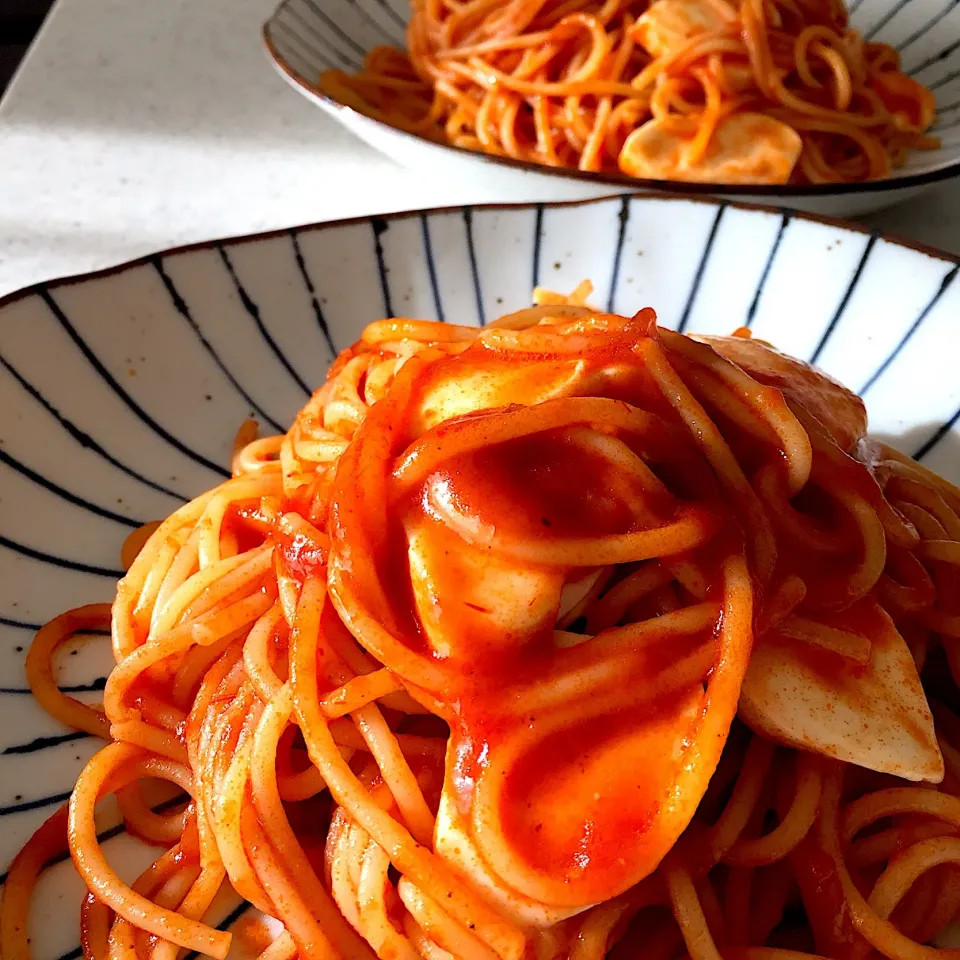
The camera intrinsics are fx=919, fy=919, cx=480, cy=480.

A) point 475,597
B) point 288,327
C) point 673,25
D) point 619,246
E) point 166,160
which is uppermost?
point 673,25

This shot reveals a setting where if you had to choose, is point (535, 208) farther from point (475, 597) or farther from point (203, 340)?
point (475, 597)

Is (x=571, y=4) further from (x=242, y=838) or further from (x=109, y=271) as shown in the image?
(x=242, y=838)

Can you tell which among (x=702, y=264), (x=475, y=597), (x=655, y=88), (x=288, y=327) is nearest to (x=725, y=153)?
(x=655, y=88)

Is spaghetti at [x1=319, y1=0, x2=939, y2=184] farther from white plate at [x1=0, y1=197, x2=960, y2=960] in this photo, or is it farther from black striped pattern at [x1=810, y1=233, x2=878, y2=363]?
black striped pattern at [x1=810, y1=233, x2=878, y2=363]

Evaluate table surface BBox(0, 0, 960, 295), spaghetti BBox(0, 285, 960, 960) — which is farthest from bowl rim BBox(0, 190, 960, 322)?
spaghetti BBox(0, 285, 960, 960)

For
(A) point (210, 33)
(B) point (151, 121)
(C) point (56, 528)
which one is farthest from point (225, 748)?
(A) point (210, 33)

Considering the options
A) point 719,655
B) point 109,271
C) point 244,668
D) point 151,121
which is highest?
point 719,655
